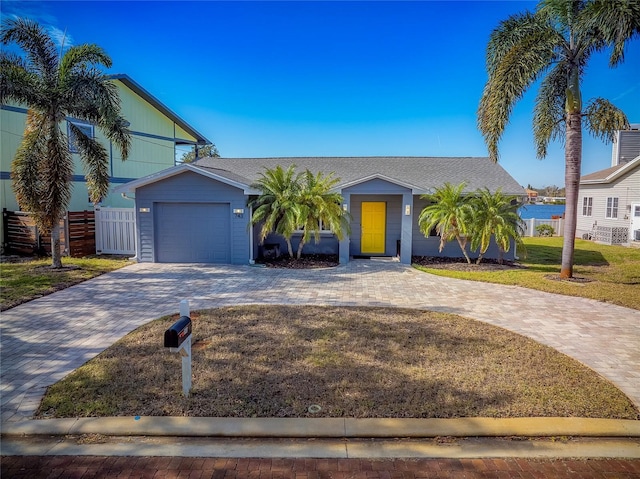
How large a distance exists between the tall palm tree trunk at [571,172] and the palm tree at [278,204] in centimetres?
751

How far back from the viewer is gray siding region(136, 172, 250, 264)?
12.9 meters

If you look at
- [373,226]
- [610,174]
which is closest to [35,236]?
[373,226]

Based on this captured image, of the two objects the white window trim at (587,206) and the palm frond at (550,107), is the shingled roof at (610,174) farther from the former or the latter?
the palm frond at (550,107)

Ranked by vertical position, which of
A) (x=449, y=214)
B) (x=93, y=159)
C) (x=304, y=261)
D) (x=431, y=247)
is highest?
(x=93, y=159)

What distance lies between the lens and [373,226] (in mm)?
14891

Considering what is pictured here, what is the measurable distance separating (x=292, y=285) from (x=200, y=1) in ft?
26.3

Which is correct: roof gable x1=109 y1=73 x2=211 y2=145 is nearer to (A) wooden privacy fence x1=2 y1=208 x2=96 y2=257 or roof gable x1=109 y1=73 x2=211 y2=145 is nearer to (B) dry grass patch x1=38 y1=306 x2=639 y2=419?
(A) wooden privacy fence x1=2 y1=208 x2=96 y2=257

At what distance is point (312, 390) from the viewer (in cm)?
443

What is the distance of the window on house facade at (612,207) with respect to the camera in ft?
65.9

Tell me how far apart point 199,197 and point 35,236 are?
6016mm

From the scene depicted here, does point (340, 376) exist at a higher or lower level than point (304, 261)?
lower

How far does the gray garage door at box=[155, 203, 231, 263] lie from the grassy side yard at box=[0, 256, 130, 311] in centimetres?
149

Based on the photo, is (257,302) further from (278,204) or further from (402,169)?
(402,169)

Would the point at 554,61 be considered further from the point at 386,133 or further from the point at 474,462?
the point at 386,133
